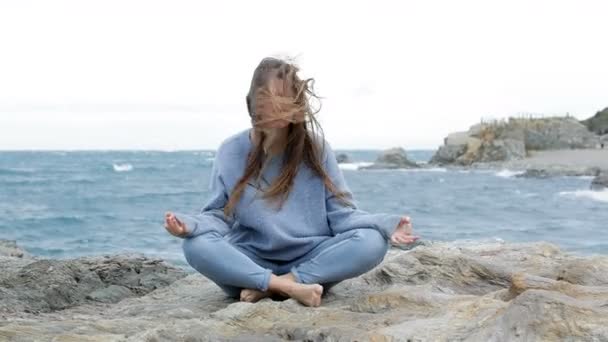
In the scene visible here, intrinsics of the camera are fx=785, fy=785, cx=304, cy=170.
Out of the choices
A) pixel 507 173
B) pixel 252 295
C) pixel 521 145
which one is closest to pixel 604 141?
pixel 521 145

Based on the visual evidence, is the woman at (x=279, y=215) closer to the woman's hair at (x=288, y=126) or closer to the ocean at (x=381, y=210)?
the woman's hair at (x=288, y=126)

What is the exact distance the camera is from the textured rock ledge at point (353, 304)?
2352 millimetres

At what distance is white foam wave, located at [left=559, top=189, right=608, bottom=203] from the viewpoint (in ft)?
74.6

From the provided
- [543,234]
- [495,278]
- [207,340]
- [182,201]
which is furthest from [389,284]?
[182,201]

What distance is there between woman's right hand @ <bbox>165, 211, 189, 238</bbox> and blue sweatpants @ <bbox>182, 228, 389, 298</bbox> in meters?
0.10

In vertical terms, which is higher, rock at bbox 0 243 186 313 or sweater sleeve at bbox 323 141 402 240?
sweater sleeve at bbox 323 141 402 240

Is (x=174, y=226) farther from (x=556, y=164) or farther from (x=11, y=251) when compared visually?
(x=556, y=164)

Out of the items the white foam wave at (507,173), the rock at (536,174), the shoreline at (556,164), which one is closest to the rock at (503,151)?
the shoreline at (556,164)

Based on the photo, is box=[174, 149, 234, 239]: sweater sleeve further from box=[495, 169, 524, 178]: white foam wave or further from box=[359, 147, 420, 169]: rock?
box=[359, 147, 420, 169]: rock

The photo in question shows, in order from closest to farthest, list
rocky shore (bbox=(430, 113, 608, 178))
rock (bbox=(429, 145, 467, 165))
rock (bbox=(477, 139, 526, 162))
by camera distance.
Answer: rocky shore (bbox=(430, 113, 608, 178)) → rock (bbox=(477, 139, 526, 162)) → rock (bbox=(429, 145, 467, 165))

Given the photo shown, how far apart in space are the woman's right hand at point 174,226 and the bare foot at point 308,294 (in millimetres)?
533

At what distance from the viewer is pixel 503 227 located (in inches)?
628

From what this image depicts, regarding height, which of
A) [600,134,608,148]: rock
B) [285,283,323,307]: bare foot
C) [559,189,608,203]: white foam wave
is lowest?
[559,189,608,203]: white foam wave

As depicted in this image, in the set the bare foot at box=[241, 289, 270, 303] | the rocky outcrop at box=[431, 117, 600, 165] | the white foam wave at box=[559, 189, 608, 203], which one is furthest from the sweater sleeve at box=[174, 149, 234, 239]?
the rocky outcrop at box=[431, 117, 600, 165]
